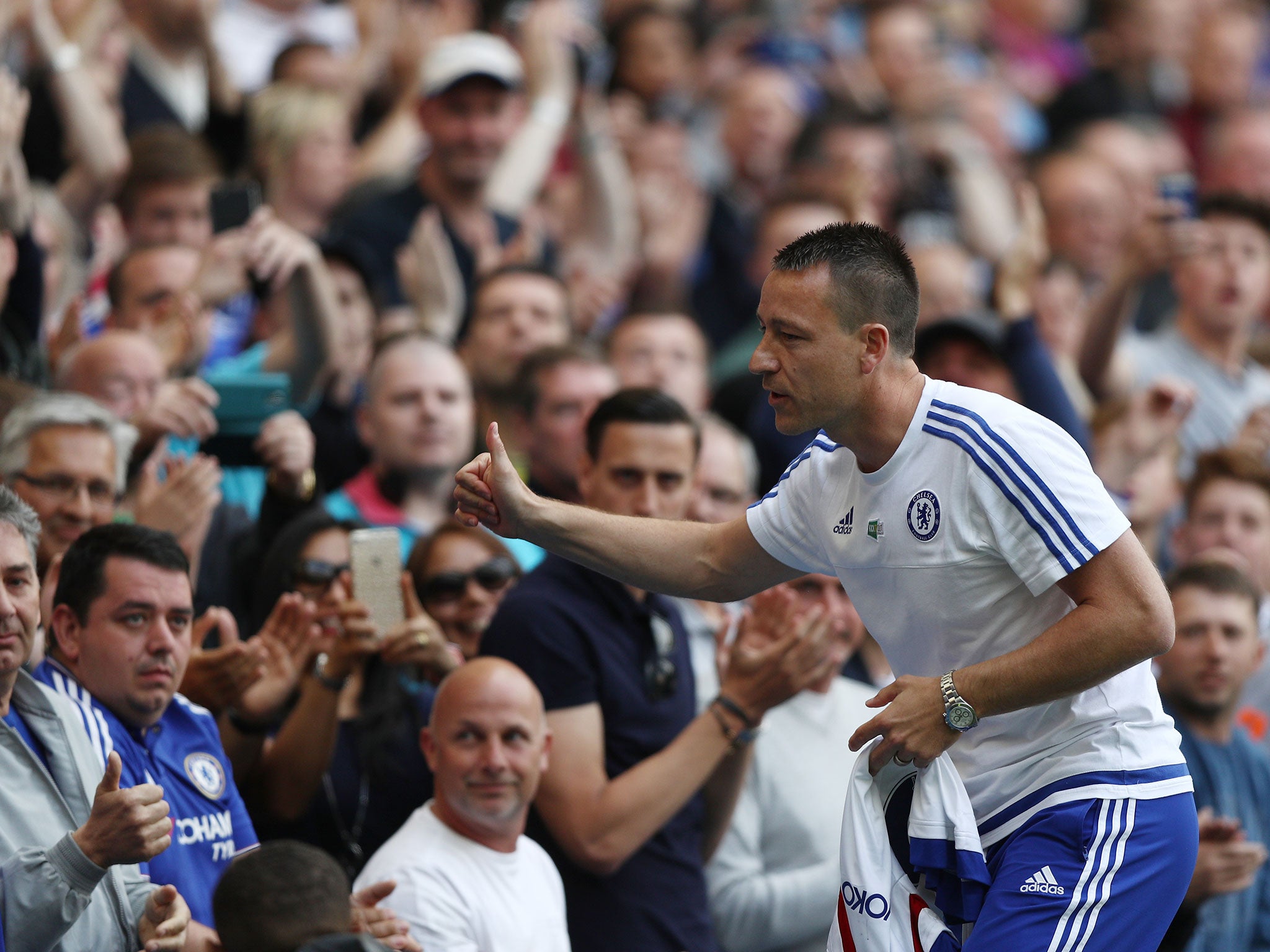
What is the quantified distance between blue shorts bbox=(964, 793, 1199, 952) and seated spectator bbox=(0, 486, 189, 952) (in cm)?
177

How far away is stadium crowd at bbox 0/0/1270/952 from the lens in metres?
4.30

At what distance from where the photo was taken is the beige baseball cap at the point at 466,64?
326 inches

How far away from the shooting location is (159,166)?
24.0 ft

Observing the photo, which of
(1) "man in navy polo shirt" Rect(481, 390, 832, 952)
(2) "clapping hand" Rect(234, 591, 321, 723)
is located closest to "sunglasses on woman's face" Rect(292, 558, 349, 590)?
(2) "clapping hand" Rect(234, 591, 321, 723)

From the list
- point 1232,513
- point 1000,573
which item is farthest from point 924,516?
point 1232,513

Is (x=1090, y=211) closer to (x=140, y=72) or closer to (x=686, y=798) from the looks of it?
(x=140, y=72)

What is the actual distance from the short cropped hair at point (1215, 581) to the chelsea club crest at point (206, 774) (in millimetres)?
3417

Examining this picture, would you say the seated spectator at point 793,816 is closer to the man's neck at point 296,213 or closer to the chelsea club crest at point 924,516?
the chelsea club crest at point 924,516

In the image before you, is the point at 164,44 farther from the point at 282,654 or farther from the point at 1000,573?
the point at 1000,573

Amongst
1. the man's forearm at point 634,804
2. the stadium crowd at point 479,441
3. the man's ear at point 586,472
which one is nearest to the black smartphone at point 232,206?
the stadium crowd at point 479,441

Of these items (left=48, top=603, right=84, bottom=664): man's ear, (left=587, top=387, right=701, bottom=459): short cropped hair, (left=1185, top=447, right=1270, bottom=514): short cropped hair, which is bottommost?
(left=48, top=603, right=84, bottom=664): man's ear

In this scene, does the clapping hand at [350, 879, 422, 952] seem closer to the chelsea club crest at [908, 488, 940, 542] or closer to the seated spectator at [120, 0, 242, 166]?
the chelsea club crest at [908, 488, 940, 542]

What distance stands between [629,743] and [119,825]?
173 centimetres

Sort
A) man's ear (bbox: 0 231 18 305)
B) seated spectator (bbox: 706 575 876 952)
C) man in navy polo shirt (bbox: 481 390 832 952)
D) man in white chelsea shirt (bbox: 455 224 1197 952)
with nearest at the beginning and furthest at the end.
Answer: man in white chelsea shirt (bbox: 455 224 1197 952) < man in navy polo shirt (bbox: 481 390 832 952) < seated spectator (bbox: 706 575 876 952) < man's ear (bbox: 0 231 18 305)
